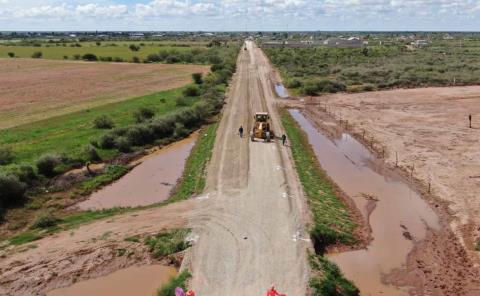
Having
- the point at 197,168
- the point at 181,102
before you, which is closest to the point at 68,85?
Answer: the point at 181,102

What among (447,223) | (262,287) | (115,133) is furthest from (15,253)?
(447,223)

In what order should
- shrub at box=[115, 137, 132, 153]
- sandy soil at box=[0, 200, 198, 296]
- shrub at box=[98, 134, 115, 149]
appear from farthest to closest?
shrub at box=[115, 137, 132, 153] < shrub at box=[98, 134, 115, 149] < sandy soil at box=[0, 200, 198, 296]

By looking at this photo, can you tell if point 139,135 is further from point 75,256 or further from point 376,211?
point 376,211

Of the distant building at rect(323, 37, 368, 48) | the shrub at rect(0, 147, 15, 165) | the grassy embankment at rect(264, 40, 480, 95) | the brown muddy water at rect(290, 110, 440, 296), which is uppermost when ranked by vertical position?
the distant building at rect(323, 37, 368, 48)

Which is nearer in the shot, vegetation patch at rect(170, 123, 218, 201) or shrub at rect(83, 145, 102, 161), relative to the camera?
vegetation patch at rect(170, 123, 218, 201)

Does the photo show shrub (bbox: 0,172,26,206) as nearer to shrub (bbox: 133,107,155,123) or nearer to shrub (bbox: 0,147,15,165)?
shrub (bbox: 0,147,15,165)

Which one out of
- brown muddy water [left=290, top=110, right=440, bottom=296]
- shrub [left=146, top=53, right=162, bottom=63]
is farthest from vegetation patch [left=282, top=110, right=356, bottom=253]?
shrub [left=146, top=53, right=162, bottom=63]
